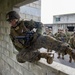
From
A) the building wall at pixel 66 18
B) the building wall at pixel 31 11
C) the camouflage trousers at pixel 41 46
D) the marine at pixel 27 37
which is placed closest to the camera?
the camouflage trousers at pixel 41 46

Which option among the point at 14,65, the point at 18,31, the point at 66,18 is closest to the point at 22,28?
the point at 18,31

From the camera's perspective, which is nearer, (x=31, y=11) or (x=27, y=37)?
(x=27, y=37)

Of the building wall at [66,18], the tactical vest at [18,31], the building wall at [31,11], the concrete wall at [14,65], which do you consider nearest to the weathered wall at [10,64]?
the concrete wall at [14,65]

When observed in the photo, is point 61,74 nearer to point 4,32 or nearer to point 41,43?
point 41,43

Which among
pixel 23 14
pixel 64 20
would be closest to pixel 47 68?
pixel 23 14

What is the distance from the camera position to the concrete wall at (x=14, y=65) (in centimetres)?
171

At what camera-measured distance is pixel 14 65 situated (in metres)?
2.88

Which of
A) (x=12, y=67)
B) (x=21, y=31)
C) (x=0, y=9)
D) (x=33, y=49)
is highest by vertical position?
(x=0, y=9)

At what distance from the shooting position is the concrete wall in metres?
1.71

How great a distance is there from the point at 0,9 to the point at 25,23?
7.04 feet

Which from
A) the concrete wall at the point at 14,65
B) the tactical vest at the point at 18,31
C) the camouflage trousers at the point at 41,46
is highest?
the tactical vest at the point at 18,31

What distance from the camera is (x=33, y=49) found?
181 cm

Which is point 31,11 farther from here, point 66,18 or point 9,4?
point 66,18

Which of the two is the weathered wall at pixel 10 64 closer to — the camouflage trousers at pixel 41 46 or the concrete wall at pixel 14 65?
the concrete wall at pixel 14 65
